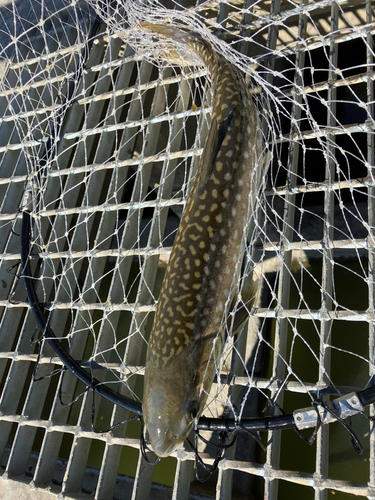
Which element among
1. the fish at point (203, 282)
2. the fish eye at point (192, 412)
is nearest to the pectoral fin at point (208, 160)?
the fish at point (203, 282)

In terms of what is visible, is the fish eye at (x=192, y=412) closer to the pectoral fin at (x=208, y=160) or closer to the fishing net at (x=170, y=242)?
the fishing net at (x=170, y=242)

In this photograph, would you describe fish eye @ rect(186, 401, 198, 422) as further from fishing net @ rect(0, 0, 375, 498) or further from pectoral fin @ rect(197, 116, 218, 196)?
pectoral fin @ rect(197, 116, 218, 196)

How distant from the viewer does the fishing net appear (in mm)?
2174

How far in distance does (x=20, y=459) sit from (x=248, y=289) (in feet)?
6.65

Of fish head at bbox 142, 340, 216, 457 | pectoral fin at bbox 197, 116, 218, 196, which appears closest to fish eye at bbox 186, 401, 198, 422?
fish head at bbox 142, 340, 216, 457

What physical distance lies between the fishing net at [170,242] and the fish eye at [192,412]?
0.31 ft

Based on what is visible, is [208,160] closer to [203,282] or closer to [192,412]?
[203,282]

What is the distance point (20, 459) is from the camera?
281 cm

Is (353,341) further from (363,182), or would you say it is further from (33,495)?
(33,495)

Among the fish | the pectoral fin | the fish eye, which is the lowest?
the fish eye

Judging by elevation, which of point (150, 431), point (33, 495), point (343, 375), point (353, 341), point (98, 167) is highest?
point (98, 167)

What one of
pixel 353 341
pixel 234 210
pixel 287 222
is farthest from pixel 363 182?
pixel 353 341

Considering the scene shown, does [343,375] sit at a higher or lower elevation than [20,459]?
higher

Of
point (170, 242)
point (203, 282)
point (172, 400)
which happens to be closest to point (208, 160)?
point (203, 282)
